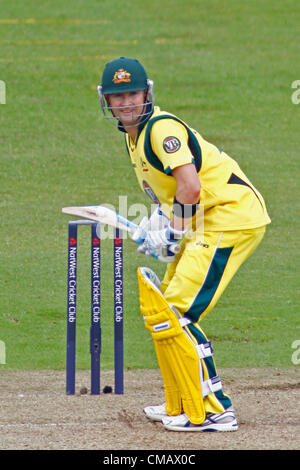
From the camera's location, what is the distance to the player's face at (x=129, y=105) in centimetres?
483

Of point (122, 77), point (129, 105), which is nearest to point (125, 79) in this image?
point (122, 77)

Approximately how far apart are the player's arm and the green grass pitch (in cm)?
234

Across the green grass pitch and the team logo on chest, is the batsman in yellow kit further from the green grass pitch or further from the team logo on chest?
the green grass pitch

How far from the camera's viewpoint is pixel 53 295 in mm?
8328

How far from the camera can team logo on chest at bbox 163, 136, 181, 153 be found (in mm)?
4605

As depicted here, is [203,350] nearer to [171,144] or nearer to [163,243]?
[163,243]

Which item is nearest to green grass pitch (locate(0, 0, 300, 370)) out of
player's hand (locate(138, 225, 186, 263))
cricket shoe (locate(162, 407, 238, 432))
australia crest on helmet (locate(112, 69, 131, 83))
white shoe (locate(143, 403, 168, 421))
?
white shoe (locate(143, 403, 168, 421))

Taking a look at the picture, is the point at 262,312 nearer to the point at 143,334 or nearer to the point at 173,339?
the point at 143,334

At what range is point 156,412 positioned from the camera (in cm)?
522

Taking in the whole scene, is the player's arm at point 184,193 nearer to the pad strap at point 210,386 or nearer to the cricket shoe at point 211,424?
the pad strap at point 210,386

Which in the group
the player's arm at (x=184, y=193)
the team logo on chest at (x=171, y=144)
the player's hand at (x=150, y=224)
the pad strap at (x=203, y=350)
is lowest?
the pad strap at (x=203, y=350)

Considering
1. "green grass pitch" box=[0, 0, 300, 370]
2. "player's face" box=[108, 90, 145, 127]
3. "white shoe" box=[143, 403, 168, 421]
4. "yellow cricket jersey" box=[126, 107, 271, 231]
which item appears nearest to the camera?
"yellow cricket jersey" box=[126, 107, 271, 231]

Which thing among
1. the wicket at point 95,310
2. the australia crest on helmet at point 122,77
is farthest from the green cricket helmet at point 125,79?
the wicket at point 95,310

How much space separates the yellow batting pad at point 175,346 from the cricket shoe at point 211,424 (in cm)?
4
